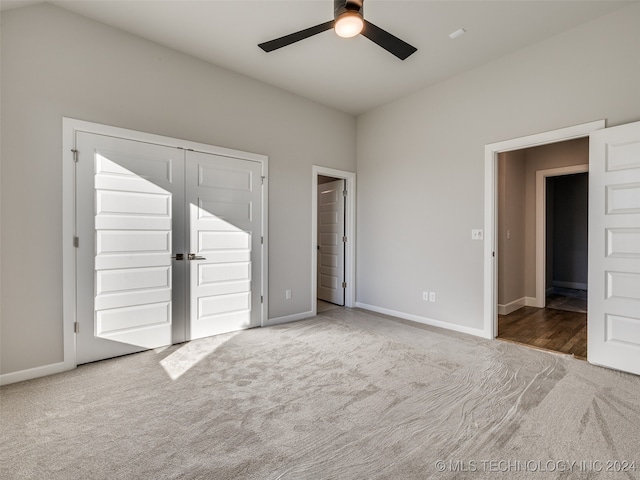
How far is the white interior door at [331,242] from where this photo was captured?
17.7ft

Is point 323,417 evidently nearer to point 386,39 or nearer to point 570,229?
point 386,39

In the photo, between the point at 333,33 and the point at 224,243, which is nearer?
the point at 333,33

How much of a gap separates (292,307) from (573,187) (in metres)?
6.84

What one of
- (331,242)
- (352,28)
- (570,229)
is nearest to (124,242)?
(352,28)

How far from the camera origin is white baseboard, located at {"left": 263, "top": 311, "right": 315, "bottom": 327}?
4227 mm

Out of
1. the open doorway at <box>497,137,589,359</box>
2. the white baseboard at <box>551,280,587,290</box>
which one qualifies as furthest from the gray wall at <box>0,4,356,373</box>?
the white baseboard at <box>551,280,587,290</box>

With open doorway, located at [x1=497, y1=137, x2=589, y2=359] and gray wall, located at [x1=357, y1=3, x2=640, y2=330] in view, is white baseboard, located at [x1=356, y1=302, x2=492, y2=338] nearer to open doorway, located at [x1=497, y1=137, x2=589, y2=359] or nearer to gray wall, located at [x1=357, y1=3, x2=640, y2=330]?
gray wall, located at [x1=357, y1=3, x2=640, y2=330]

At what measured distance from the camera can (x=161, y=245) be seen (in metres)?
3.32

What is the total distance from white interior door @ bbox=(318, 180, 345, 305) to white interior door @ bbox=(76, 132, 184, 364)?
8.86 feet

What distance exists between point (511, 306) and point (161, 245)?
5.15 meters

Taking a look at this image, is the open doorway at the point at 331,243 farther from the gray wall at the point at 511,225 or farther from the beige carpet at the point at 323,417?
the gray wall at the point at 511,225

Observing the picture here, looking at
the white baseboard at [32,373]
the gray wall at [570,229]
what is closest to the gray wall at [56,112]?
the white baseboard at [32,373]

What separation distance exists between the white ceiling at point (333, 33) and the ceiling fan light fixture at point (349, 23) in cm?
91

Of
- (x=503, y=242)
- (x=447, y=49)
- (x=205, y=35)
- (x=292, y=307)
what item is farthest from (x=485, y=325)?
(x=205, y=35)
